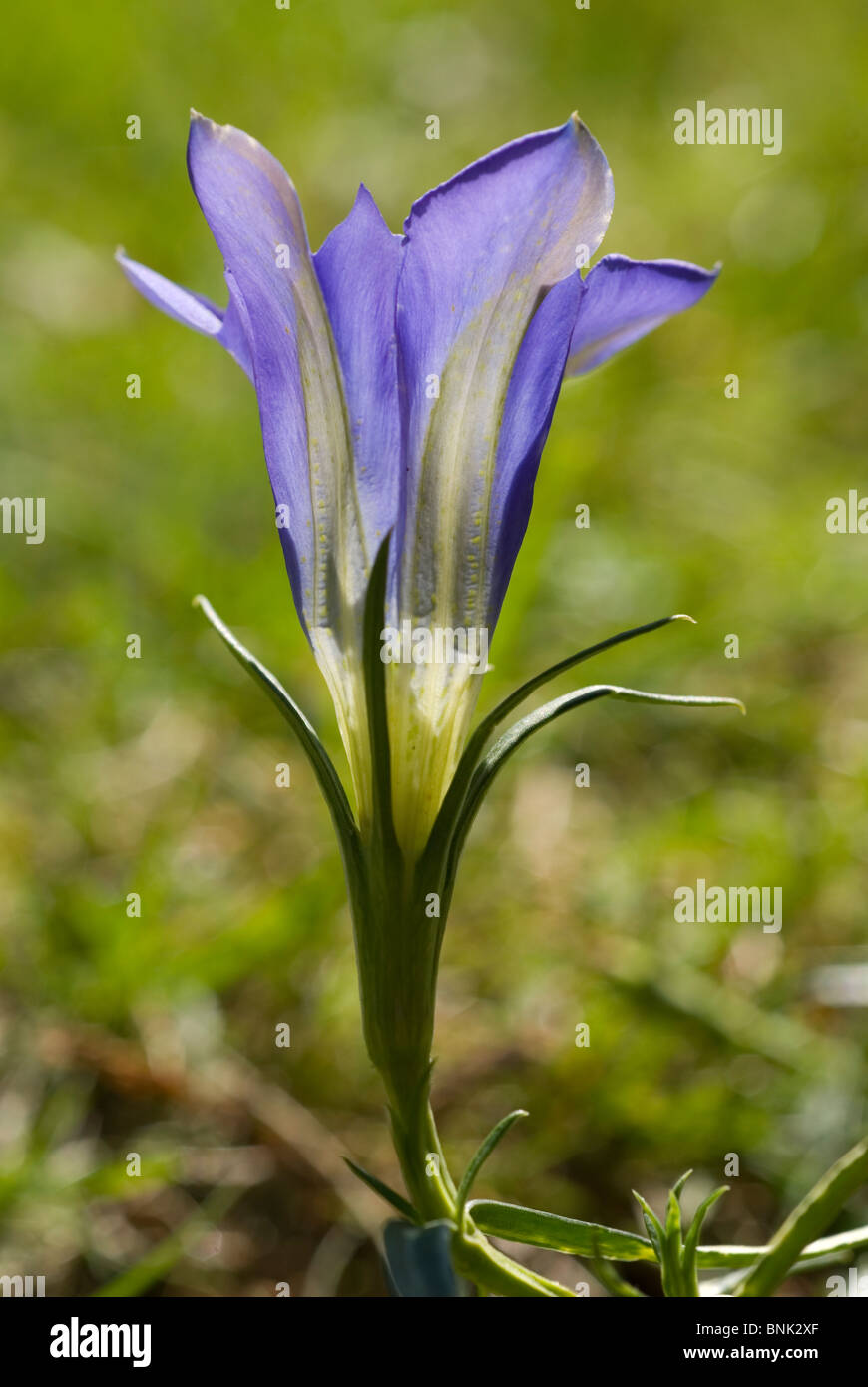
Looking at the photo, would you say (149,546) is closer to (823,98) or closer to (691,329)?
(691,329)

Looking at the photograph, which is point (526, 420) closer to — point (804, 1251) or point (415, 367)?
point (415, 367)

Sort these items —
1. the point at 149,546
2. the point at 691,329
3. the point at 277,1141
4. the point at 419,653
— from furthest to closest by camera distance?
the point at 691,329, the point at 149,546, the point at 277,1141, the point at 419,653

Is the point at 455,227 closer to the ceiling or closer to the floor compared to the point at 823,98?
closer to the floor

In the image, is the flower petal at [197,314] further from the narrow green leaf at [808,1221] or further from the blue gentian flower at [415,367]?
the narrow green leaf at [808,1221]

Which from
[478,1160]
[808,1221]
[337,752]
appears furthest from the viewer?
Answer: [337,752]

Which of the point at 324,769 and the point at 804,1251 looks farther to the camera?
the point at 804,1251

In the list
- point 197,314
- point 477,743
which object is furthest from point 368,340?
point 477,743

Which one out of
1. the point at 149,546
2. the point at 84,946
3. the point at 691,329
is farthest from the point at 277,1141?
the point at 691,329
